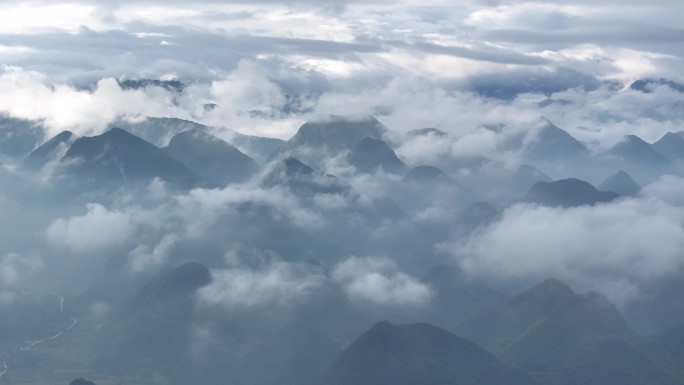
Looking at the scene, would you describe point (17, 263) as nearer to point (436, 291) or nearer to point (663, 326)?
point (436, 291)

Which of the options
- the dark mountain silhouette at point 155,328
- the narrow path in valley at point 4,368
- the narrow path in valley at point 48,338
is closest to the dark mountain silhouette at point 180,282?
the dark mountain silhouette at point 155,328

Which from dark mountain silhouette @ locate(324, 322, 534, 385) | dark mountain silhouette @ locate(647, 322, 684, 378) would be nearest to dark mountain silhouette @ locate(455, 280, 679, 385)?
dark mountain silhouette @ locate(647, 322, 684, 378)

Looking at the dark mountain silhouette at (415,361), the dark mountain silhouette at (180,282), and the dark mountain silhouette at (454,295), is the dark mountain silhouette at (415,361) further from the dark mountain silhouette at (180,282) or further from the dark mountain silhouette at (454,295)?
the dark mountain silhouette at (180,282)

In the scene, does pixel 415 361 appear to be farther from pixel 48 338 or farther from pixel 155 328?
pixel 48 338

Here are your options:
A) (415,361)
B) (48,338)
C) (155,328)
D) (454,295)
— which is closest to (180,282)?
(155,328)

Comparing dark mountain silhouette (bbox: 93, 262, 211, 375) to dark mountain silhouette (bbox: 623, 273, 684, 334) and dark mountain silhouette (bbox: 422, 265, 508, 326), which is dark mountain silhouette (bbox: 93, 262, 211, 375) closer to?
dark mountain silhouette (bbox: 422, 265, 508, 326)

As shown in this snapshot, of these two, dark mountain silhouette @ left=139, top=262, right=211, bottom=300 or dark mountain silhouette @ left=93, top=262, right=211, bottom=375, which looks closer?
dark mountain silhouette @ left=93, top=262, right=211, bottom=375
